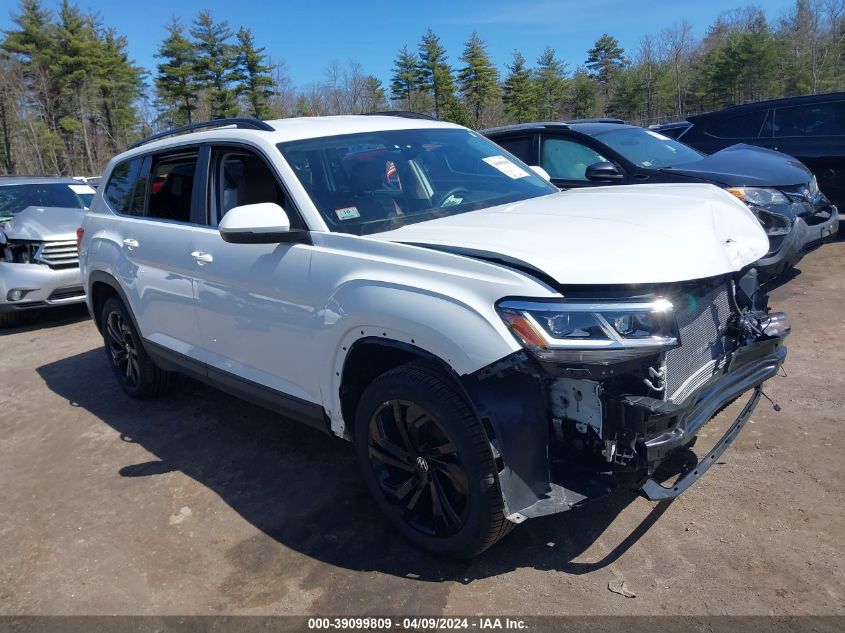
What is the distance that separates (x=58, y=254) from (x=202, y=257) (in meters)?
5.28

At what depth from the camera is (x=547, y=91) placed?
189 feet

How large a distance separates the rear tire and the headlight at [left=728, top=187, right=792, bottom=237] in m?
5.21

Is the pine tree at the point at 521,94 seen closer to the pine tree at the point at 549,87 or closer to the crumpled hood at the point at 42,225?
the pine tree at the point at 549,87

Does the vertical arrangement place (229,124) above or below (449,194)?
above

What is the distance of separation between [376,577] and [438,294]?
1.26m

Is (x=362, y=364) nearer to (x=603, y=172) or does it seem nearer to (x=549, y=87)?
(x=603, y=172)

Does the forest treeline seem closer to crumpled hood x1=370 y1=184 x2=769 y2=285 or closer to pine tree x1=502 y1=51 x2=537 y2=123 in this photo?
pine tree x1=502 y1=51 x2=537 y2=123

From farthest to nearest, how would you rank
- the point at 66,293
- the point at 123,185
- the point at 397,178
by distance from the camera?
the point at 66,293
the point at 123,185
the point at 397,178

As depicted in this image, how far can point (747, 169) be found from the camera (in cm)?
659

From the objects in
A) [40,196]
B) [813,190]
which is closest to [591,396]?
[813,190]

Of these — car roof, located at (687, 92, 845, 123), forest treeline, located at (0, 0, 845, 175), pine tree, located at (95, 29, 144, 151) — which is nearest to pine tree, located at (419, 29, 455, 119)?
forest treeline, located at (0, 0, 845, 175)

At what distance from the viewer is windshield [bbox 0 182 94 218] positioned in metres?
9.20

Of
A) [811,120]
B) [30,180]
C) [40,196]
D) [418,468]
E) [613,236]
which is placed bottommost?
[418,468]

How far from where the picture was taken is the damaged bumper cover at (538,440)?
237cm
